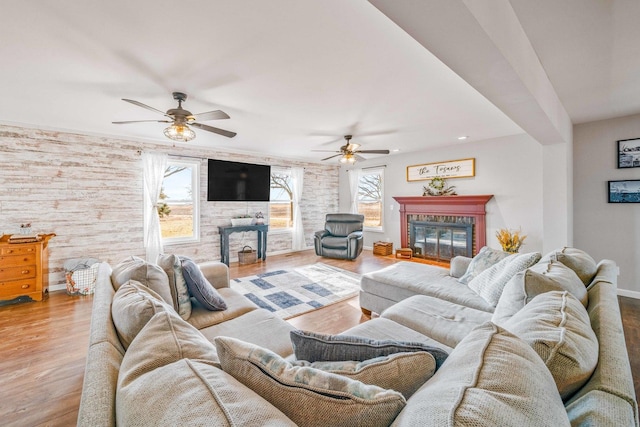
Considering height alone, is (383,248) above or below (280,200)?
below

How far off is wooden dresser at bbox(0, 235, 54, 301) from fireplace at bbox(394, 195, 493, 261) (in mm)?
6081

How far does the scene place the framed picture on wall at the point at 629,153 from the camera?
11.2 feet

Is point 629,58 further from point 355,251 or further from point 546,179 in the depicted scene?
point 355,251

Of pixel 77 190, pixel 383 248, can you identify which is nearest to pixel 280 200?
pixel 383 248

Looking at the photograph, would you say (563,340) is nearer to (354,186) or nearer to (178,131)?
(178,131)

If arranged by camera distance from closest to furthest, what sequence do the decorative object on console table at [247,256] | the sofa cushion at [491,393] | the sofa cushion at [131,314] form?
the sofa cushion at [491,393]
the sofa cushion at [131,314]
the decorative object on console table at [247,256]

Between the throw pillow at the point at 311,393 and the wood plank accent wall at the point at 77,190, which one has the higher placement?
the wood plank accent wall at the point at 77,190

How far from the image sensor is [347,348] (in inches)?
35.7

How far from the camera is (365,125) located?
3.82m

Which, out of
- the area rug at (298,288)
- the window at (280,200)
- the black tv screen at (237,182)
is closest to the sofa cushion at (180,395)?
the area rug at (298,288)

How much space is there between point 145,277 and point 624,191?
5.45 metres

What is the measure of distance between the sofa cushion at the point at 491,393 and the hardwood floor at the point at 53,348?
82.7 inches

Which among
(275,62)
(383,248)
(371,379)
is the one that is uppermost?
(275,62)

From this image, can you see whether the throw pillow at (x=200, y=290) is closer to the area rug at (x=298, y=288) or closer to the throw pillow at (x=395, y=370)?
the area rug at (x=298, y=288)
